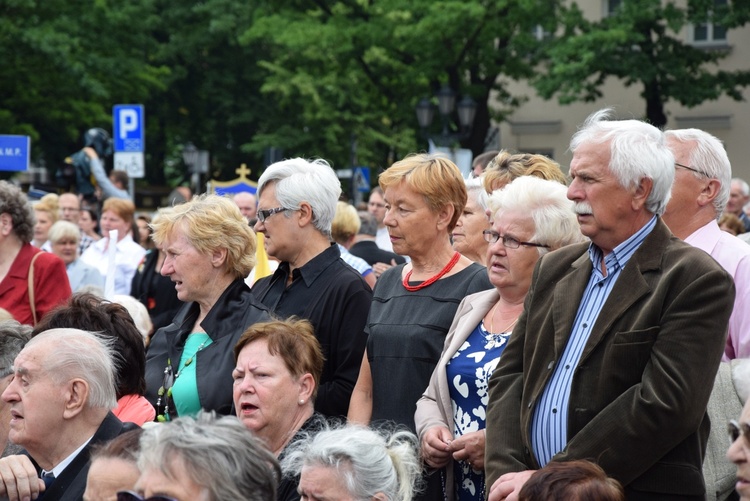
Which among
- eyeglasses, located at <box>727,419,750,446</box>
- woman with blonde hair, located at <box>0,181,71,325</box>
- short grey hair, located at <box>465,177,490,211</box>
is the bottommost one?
woman with blonde hair, located at <box>0,181,71,325</box>

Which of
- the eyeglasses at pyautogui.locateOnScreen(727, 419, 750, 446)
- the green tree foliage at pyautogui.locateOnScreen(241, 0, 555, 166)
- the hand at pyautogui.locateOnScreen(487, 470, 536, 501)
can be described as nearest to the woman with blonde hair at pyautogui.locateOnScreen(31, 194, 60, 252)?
the hand at pyautogui.locateOnScreen(487, 470, 536, 501)

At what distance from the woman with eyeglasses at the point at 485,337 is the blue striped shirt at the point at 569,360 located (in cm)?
61

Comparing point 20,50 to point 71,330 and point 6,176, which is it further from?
point 71,330

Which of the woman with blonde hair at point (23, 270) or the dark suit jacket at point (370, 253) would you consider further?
the dark suit jacket at point (370, 253)

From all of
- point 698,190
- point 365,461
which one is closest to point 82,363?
point 365,461

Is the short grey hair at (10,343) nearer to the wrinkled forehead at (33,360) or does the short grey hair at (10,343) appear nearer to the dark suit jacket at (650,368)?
the wrinkled forehead at (33,360)

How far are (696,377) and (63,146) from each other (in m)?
37.0

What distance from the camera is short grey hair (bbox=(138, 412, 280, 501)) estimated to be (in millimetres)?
3225

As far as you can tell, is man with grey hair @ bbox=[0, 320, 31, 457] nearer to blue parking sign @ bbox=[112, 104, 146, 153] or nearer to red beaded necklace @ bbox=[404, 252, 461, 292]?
red beaded necklace @ bbox=[404, 252, 461, 292]

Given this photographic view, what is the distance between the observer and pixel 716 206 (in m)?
5.03

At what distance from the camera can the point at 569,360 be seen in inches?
163

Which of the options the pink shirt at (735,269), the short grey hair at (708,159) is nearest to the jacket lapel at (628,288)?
the pink shirt at (735,269)

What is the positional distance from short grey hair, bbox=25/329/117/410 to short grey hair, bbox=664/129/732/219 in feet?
8.01

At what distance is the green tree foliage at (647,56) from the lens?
28.1 m
